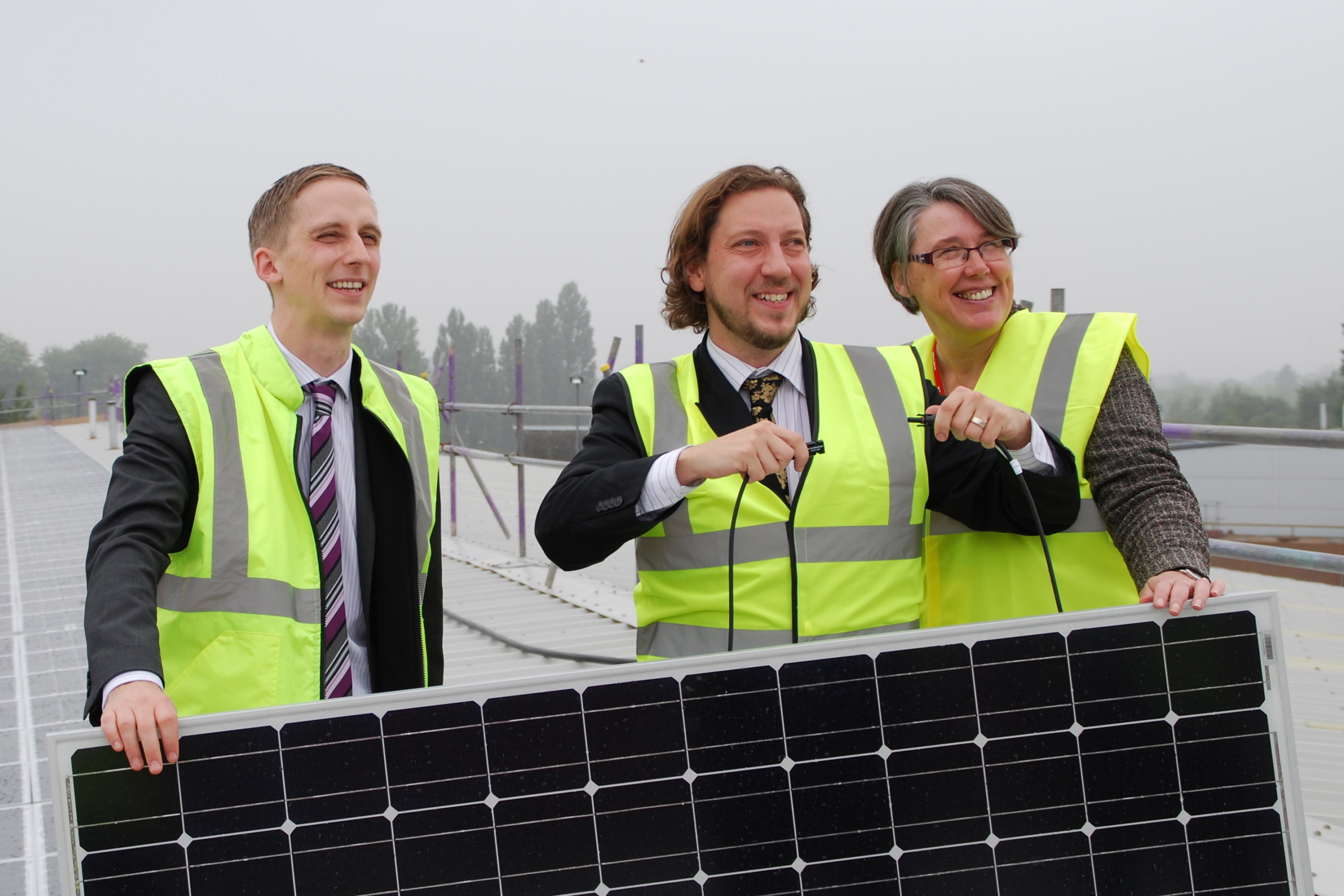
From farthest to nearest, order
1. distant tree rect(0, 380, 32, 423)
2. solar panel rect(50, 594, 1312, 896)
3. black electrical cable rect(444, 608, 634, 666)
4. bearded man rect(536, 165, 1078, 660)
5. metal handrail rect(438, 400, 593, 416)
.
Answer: distant tree rect(0, 380, 32, 423) → metal handrail rect(438, 400, 593, 416) → black electrical cable rect(444, 608, 634, 666) → bearded man rect(536, 165, 1078, 660) → solar panel rect(50, 594, 1312, 896)

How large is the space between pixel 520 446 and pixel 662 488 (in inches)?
374

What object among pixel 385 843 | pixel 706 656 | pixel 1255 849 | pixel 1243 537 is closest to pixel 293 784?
pixel 385 843

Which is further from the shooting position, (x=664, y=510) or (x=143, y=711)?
(x=664, y=510)

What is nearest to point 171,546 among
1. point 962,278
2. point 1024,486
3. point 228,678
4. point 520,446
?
point 228,678

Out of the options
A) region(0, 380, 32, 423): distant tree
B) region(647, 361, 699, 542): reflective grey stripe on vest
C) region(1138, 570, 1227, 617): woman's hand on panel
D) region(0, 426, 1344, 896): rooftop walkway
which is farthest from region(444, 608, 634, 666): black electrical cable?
region(0, 380, 32, 423): distant tree

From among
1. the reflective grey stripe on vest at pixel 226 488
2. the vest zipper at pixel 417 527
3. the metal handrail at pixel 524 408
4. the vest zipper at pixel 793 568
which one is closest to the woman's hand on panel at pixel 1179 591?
the vest zipper at pixel 793 568

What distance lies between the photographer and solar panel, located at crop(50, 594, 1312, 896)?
169 cm

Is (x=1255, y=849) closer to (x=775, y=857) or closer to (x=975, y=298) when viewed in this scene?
(x=775, y=857)

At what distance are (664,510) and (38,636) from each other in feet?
22.9

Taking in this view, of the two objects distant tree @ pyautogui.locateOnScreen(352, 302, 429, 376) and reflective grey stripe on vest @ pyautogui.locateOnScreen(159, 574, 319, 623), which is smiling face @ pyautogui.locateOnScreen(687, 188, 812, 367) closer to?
reflective grey stripe on vest @ pyautogui.locateOnScreen(159, 574, 319, 623)

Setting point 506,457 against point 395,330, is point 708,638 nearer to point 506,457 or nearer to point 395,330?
→ point 506,457

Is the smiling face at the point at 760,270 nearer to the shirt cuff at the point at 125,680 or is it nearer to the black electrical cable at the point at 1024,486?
the black electrical cable at the point at 1024,486

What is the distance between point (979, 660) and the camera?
180cm

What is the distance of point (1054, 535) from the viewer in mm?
2344
